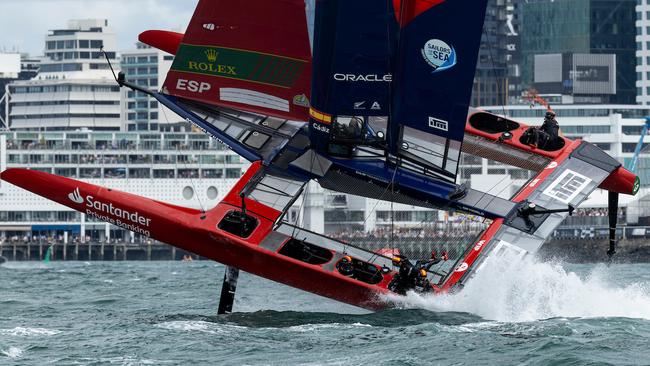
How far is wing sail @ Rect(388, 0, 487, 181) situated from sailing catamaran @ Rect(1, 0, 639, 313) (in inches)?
0.8

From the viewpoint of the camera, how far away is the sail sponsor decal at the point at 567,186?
25984mm

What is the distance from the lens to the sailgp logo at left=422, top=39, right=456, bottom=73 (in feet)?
80.6

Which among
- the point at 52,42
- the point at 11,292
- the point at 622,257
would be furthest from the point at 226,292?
the point at 52,42

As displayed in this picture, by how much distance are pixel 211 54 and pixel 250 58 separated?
0.65 meters

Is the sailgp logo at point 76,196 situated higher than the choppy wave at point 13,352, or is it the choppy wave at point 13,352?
the sailgp logo at point 76,196

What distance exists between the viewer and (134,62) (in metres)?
122

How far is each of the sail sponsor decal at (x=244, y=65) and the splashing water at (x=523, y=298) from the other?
537 centimetres

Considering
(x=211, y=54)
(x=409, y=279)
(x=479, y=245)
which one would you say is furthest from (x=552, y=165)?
(x=211, y=54)

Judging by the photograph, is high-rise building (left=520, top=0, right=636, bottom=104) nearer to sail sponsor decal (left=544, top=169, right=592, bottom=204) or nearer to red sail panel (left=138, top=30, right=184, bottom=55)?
red sail panel (left=138, top=30, right=184, bottom=55)

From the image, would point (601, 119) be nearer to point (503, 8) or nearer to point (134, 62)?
point (503, 8)

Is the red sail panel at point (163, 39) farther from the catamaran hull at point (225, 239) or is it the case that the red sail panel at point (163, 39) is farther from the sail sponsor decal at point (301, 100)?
the catamaran hull at point (225, 239)

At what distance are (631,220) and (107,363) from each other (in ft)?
171

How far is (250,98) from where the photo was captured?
2758cm

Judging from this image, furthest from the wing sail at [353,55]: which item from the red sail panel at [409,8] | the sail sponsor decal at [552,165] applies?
Result: the sail sponsor decal at [552,165]
